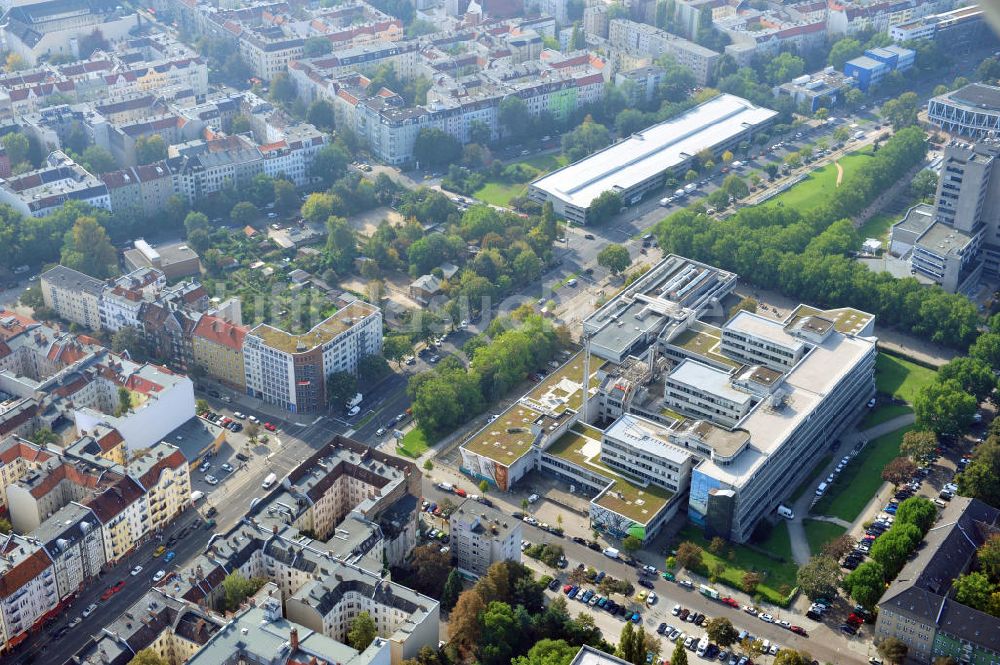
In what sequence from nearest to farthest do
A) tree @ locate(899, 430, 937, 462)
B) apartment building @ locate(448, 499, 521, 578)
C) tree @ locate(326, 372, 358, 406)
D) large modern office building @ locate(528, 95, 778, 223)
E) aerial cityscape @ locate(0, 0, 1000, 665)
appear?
aerial cityscape @ locate(0, 0, 1000, 665) → apartment building @ locate(448, 499, 521, 578) → tree @ locate(899, 430, 937, 462) → tree @ locate(326, 372, 358, 406) → large modern office building @ locate(528, 95, 778, 223)

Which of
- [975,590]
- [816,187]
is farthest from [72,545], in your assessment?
[816,187]

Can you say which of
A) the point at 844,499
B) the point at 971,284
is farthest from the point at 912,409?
the point at 971,284

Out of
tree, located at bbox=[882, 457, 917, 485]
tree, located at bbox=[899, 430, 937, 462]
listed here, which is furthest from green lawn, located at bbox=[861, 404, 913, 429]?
tree, located at bbox=[882, 457, 917, 485]

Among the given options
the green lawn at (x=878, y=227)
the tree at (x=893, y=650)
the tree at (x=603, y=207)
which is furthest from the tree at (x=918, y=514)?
the tree at (x=603, y=207)

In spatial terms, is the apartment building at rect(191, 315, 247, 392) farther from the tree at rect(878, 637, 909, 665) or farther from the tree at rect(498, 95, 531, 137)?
the tree at rect(498, 95, 531, 137)

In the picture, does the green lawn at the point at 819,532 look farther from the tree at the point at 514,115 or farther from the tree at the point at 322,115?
the tree at the point at 322,115

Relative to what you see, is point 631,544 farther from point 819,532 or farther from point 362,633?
point 362,633

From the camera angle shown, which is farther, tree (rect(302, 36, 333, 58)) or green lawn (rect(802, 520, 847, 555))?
tree (rect(302, 36, 333, 58))
